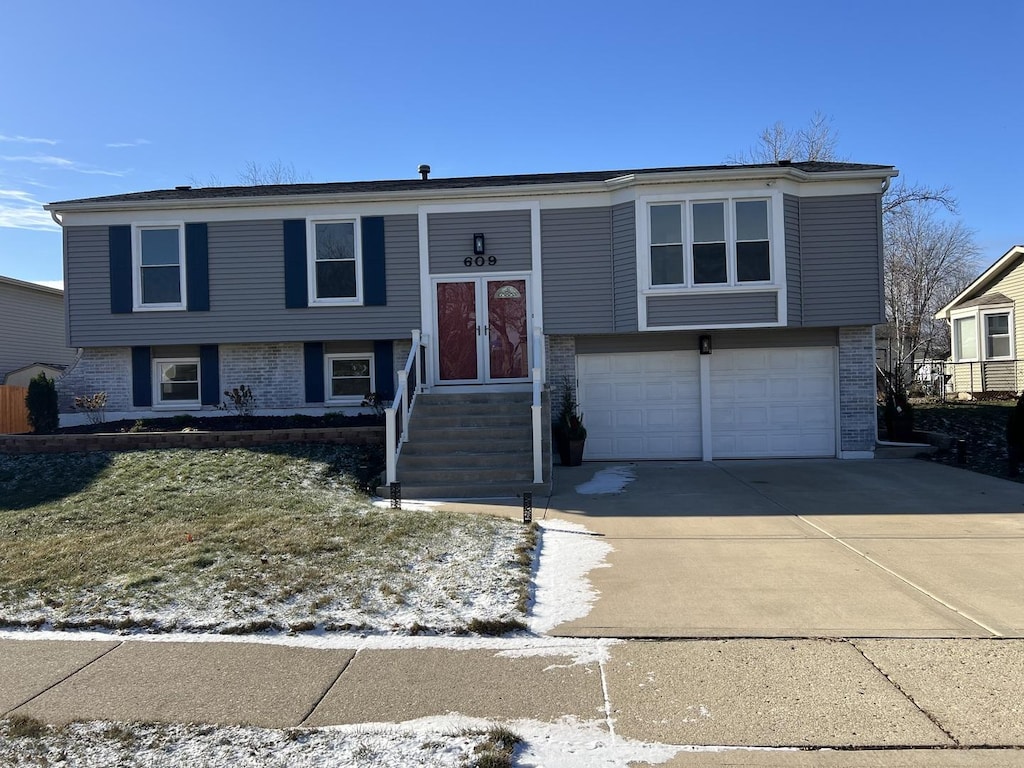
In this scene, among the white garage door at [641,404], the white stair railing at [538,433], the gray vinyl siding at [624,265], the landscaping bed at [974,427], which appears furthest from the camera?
the white garage door at [641,404]

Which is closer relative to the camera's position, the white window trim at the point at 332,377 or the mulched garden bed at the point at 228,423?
the mulched garden bed at the point at 228,423

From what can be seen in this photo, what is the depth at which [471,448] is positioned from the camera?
36.4ft

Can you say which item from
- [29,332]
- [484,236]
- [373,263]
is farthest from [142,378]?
[29,332]

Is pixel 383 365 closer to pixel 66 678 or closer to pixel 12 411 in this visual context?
pixel 12 411

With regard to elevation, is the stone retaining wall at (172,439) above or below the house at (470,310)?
below

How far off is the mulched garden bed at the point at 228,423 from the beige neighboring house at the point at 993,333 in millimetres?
18754

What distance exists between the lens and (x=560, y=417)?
1342 centimetres

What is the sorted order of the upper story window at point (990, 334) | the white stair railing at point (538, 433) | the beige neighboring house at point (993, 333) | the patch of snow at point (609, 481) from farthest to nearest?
1. the upper story window at point (990, 334)
2. the beige neighboring house at point (993, 333)
3. the patch of snow at point (609, 481)
4. the white stair railing at point (538, 433)

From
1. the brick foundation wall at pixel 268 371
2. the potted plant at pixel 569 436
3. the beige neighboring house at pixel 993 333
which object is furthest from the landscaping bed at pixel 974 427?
the brick foundation wall at pixel 268 371

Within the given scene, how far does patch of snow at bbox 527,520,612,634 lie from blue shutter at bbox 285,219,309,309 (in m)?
7.82

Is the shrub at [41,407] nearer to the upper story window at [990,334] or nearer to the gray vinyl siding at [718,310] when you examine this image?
the gray vinyl siding at [718,310]

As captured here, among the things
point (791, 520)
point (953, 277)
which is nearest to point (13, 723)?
point (791, 520)

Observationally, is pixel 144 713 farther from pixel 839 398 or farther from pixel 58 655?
pixel 839 398

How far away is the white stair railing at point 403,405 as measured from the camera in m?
10.1
